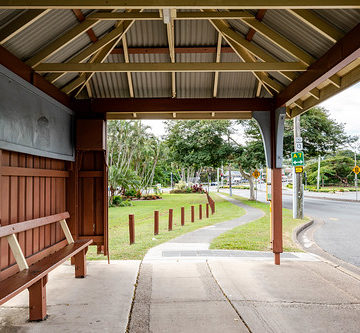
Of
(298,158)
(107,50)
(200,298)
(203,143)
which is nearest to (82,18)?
(107,50)

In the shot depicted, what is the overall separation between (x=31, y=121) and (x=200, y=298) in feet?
11.9

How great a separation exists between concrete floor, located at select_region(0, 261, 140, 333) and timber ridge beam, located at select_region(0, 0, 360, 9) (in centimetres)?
358

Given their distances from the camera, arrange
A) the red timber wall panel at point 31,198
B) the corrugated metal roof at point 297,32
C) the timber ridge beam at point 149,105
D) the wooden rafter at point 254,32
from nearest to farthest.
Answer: the red timber wall panel at point 31,198, the corrugated metal roof at point 297,32, the wooden rafter at point 254,32, the timber ridge beam at point 149,105

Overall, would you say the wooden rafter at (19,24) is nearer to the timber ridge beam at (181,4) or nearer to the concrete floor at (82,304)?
the timber ridge beam at (181,4)

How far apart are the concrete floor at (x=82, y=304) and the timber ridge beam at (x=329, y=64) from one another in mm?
4225

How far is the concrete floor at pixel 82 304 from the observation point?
4238mm

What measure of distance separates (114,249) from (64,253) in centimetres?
385

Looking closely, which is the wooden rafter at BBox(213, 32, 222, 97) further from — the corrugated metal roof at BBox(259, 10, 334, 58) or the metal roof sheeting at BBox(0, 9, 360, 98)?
the corrugated metal roof at BBox(259, 10, 334, 58)

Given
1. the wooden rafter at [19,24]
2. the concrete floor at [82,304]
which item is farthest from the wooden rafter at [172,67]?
the concrete floor at [82,304]

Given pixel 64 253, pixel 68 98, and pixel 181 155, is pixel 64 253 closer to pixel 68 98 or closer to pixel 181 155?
pixel 68 98

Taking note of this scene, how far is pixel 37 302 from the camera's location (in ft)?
14.4

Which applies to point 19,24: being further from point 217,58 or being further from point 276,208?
point 276,208

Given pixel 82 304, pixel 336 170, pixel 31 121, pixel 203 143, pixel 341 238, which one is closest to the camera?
pixel 82 304

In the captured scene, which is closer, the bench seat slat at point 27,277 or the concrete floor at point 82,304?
the bench seat slat at point 27,277
